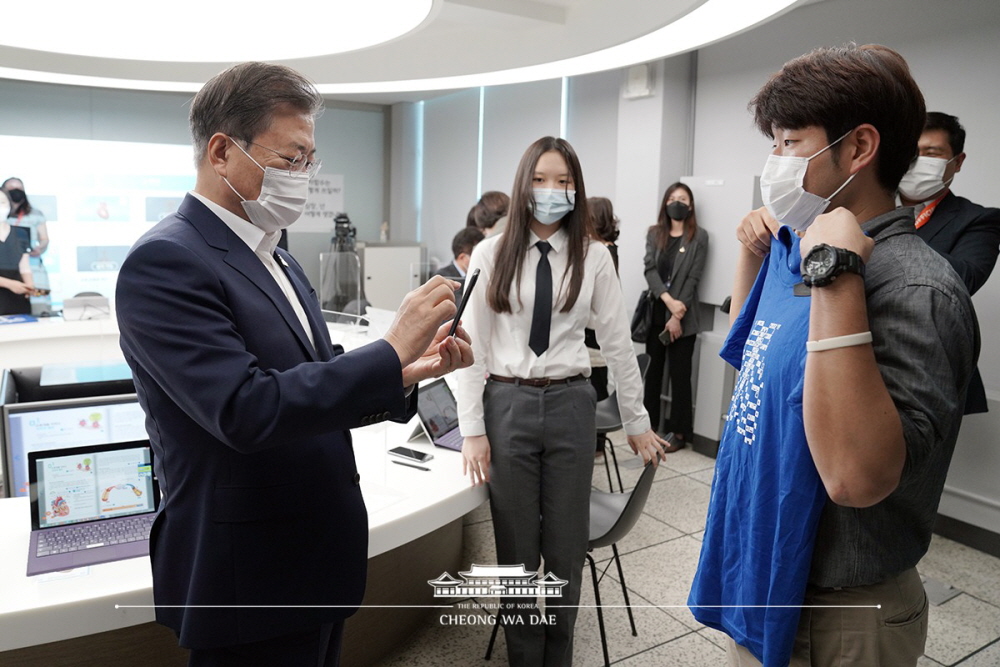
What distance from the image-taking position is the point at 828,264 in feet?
3.06

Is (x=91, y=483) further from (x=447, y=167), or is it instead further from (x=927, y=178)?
(x=447, y=167)

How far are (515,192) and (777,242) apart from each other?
1153mm

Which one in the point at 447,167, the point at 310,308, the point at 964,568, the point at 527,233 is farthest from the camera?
the point at 447,167

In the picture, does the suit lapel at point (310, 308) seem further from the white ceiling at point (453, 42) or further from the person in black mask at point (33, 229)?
the person in black mask at point (33, 229)

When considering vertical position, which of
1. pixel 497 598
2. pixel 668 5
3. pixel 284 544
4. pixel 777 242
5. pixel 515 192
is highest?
pixel 668 5

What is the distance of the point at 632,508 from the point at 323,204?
716cm

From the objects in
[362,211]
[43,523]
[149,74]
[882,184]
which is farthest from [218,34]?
[362,211]

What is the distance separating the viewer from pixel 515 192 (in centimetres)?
229

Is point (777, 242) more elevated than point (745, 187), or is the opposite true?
point (745, 187)

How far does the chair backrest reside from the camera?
2182 millimetres

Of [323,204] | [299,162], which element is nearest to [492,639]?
[299,162]

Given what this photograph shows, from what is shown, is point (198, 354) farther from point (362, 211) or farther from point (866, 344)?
point (362, 211)

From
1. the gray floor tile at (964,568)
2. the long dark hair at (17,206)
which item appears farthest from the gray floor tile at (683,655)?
the long dark hair at (17,206)

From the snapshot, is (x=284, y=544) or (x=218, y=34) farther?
(x=218, y=34)
